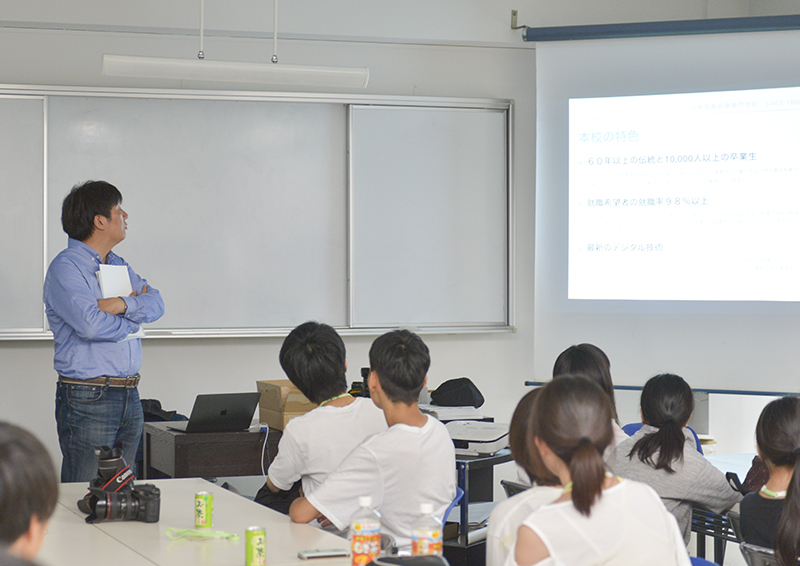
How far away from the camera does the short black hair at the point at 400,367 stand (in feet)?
6.97

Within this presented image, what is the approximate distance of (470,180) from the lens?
4723mm

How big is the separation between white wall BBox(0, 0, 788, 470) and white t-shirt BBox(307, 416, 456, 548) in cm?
253

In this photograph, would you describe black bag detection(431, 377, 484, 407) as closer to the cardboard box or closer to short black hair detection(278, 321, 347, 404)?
the cardboard box

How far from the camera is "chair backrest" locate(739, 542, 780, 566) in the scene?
1.89 metres

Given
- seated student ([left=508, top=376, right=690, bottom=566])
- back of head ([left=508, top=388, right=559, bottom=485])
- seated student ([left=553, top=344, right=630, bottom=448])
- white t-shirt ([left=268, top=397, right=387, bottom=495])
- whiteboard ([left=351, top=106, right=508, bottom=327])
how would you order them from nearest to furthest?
1. seated student ([left=508, top=376, right=690, bottom=566])
2. back of head ([left=508, top=388, right=559, bottom=485])
3. white t-shirt ([left=268, top=397, right=387, bottom=495])
4. seated student ([left=553, top=344, right=630, bottom=448])
5. whiteboard ([left=351, top=106, right=508, bottom=327])

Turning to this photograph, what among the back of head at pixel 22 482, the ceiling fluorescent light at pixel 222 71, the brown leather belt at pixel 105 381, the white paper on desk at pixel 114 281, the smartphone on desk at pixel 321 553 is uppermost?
the ceiling fluorescent light at pixel 222 71

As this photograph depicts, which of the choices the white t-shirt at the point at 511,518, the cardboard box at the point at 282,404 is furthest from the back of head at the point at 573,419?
the cardboard box at the point at 282,404

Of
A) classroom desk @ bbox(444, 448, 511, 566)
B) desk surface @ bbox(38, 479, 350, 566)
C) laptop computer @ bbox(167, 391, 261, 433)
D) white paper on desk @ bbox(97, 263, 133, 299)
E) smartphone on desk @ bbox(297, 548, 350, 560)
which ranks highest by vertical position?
white paper on desk @ bbox(97, 263, 133, 299)

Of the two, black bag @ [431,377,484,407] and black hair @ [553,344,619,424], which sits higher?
black hair @ [553,344,619,424]

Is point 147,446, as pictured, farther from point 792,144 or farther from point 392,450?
point 792,144

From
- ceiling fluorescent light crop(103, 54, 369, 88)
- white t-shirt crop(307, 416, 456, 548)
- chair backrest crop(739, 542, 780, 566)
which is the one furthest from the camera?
ceiling fluorescent light crop(103, 54, 369, 88)

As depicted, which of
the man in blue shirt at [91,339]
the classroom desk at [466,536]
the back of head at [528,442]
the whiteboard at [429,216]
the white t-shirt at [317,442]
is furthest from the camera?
the whiteboard at [429,216]

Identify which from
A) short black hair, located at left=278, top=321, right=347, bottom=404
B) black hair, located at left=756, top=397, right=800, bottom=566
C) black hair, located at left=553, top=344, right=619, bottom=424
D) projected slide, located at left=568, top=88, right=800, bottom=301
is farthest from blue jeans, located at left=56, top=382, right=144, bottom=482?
projected slide, located at left=568, top=88, right=800, bottom=301

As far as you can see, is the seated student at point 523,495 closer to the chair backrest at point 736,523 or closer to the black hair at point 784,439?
the black hair at point 784,439
